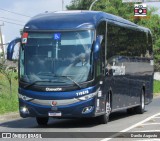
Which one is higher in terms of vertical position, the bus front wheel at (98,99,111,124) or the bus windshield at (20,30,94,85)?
the bus windshield at (20,30,94,85)

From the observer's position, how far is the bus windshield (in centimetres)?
1734

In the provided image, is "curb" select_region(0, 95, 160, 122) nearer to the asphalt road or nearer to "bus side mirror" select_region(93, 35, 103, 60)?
the asphalt road

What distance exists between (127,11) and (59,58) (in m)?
39.4

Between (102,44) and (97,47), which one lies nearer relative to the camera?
(97,47)

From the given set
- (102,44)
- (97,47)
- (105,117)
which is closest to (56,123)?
(105,117)

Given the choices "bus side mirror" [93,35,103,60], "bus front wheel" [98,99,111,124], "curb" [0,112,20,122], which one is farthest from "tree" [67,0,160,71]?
"bus side mirror" [93,35,103,60]

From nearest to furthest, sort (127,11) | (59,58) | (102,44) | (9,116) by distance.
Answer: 1. (59,58)
2. (102,44)
3. (9,116)
4. (127,11)

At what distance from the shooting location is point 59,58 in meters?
17.5

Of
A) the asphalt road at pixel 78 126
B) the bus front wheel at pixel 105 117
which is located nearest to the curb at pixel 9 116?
the asphalt road at pixel 78 126

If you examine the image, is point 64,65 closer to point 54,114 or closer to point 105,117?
point 54,114

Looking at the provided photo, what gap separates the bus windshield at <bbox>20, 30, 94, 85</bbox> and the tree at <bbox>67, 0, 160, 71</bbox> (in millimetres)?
34436

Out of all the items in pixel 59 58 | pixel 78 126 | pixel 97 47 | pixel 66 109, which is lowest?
pixel 78 126

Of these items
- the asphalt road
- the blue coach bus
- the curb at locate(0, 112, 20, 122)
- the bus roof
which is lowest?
the curb at locate(0, 112, 20, 122)

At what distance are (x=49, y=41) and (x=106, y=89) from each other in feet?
8.35
